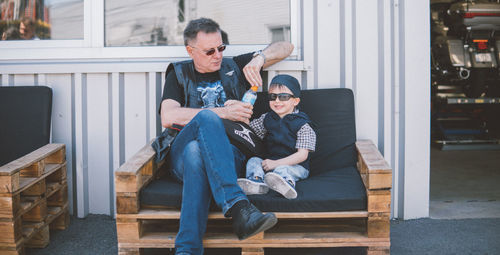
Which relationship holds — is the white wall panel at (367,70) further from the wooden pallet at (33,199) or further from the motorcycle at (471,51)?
the motorcycle at (471,51)

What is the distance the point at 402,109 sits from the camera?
3.23 metres

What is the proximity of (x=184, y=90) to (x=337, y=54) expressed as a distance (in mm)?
1140

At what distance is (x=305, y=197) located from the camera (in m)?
2.31

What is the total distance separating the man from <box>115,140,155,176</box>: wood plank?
0.14m

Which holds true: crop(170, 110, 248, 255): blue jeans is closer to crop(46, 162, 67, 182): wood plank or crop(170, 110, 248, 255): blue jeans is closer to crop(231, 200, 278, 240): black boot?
crop(231, 200, 278, 240): black boot

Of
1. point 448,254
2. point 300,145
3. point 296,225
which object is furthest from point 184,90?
point 448,254

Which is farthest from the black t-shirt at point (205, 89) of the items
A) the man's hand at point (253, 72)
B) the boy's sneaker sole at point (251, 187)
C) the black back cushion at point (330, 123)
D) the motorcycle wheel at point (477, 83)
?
the motorcycle wheel at point (477, 83)

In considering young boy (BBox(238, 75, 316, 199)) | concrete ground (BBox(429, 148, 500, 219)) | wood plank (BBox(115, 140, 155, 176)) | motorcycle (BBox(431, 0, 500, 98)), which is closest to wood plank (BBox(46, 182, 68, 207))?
wood plank (BBox(115, 140, 155, 176))

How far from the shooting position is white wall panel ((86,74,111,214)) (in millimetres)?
3314

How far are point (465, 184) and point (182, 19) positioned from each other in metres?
2.98

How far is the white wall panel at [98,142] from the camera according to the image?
3314 mm

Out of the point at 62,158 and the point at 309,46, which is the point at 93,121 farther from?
the point at 309,46

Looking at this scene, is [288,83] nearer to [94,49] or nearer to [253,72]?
[253,72]

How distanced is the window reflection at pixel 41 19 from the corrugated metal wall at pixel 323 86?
0.94ft
